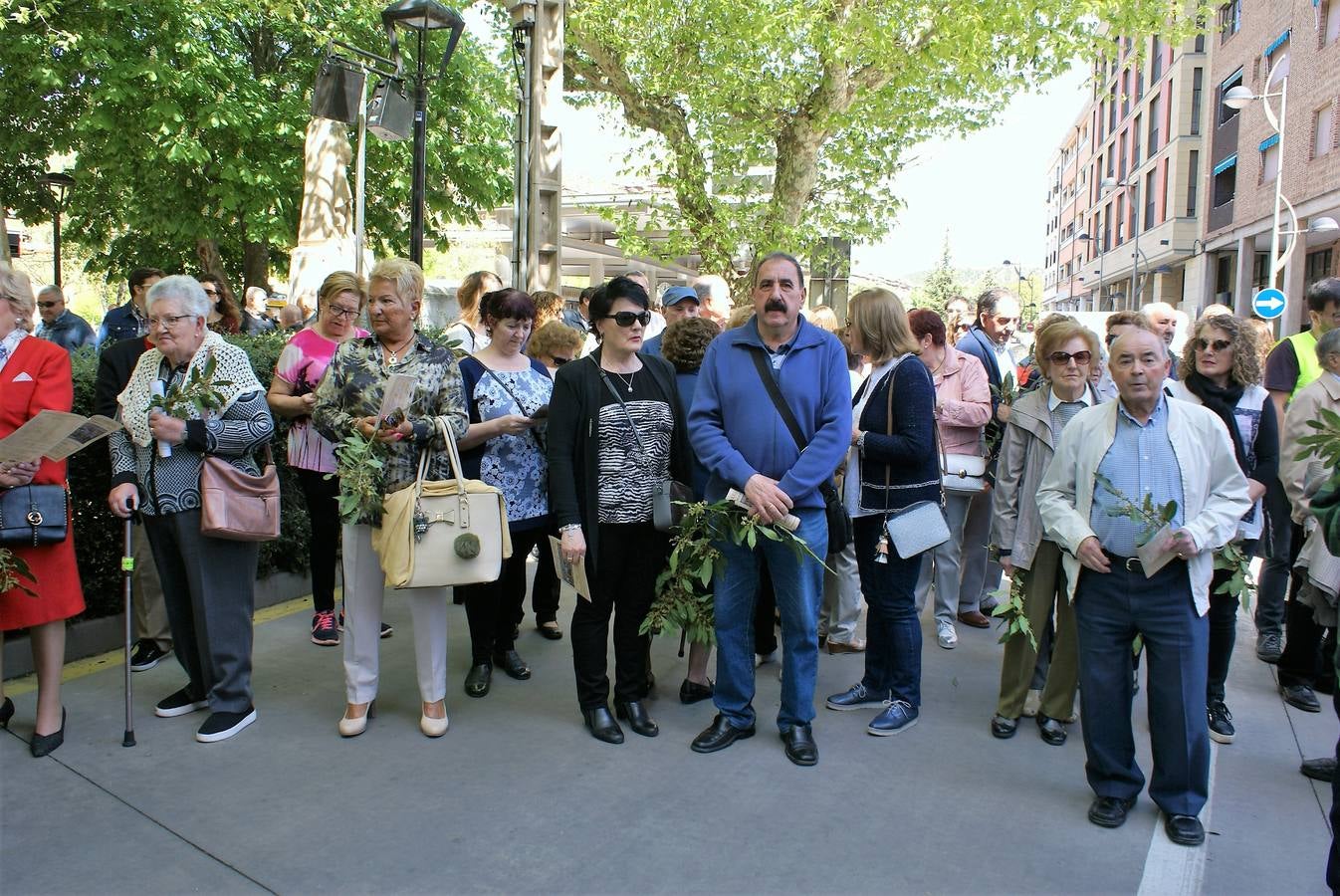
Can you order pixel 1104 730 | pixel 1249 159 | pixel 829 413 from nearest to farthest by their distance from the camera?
pixel 1104 730
pixel 829 413
pixel 1249 159

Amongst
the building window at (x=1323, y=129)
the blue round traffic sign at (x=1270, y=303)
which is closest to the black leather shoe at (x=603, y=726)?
the blue round traffic sign at (x=1270, y=303)

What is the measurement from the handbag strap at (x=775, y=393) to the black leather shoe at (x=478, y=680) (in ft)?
6.52

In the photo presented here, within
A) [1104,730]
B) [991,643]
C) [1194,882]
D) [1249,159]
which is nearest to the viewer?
[1194,882]

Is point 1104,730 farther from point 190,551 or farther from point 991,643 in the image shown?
point 190,551

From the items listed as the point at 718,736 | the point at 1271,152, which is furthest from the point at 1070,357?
the point at 1271,152

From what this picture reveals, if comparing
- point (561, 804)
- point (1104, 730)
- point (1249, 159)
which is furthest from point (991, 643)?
point (1249, 159)

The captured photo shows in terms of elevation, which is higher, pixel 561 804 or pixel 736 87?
pixel 736 87

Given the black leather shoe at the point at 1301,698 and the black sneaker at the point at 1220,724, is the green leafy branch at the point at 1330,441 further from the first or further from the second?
the black leather shoe at the point at 1301,698

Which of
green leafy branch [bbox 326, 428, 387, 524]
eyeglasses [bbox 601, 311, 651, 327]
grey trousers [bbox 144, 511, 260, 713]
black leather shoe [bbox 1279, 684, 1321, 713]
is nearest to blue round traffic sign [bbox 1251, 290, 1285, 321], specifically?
black leather shoe [bbox 1279, 684, 1321, 713]

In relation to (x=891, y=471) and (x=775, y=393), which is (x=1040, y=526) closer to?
(x=891, y=471)

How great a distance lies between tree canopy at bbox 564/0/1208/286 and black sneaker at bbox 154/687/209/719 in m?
11.7

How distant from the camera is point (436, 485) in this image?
3.98 metres

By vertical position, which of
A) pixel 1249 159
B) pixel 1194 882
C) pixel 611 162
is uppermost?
pixel 1249 159

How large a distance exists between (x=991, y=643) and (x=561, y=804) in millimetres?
3228
